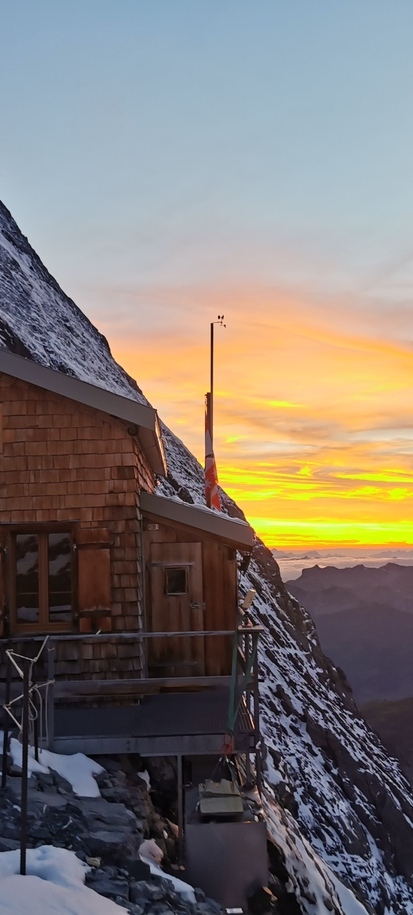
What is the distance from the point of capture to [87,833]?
7.52 meters

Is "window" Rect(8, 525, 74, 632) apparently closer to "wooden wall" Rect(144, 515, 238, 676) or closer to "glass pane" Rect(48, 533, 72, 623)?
"glass pane" Rect(48, 533, 72, 623)

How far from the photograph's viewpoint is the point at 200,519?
44.2 feet

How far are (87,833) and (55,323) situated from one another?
44.6 metres

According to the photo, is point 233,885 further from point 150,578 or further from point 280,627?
point 280,627

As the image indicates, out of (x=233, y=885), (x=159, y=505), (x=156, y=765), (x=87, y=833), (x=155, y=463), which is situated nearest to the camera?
(x=87, y=833)

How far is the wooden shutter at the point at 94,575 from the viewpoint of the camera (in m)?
12.6

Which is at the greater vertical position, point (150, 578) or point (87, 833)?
point (150, 578)

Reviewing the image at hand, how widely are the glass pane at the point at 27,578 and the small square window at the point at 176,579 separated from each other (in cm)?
221

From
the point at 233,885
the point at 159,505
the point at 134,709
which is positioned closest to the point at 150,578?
the point at 159,505

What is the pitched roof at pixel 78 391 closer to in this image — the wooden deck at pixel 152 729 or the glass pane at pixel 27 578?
the glass pane at pixel 27 578

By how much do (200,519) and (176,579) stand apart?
1.13m

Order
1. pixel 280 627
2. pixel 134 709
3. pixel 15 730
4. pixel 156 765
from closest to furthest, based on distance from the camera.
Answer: pixel 15 730 → pixel 156 765 → pixel 134 709 → pixel 280 627

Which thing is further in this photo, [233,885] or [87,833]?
[233,885]

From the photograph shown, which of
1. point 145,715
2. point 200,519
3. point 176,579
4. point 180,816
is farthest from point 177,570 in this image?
point 180,816
